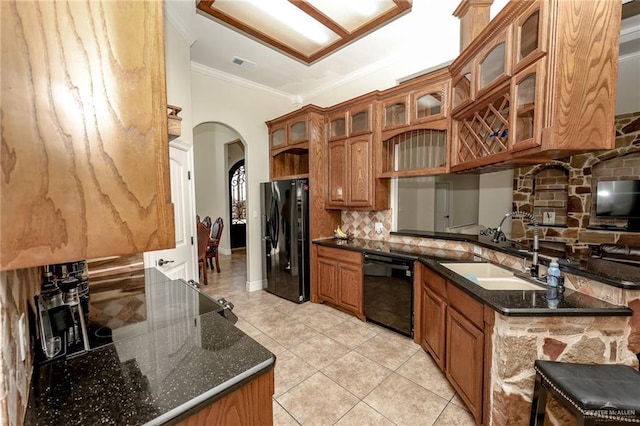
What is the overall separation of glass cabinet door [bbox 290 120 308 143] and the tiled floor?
241 cm

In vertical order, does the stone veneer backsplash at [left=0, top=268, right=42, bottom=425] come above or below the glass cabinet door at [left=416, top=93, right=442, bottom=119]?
below

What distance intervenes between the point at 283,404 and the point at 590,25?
3.03m

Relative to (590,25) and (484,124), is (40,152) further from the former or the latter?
(484,124)

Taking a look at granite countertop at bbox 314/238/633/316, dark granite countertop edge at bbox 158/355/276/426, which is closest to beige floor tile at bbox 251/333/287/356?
granite countertop at bbox 314/238/633/316

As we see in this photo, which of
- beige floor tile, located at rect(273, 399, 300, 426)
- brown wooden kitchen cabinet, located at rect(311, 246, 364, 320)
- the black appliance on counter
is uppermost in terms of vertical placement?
the black appliance on counter

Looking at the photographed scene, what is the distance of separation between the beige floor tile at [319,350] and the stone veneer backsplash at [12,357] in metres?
2.03

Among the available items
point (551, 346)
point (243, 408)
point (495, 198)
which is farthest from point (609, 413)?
point (495, 198)

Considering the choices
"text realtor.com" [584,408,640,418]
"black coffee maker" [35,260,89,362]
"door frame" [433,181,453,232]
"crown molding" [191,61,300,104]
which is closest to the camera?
"black coffee maker" [35,260,89,362]

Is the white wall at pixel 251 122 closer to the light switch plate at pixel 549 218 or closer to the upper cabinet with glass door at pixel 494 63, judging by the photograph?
the upper cabinet with glass door at pixel 494 63

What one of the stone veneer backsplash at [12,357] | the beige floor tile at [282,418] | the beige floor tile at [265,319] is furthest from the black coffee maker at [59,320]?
the beige floor tile at [265,319]

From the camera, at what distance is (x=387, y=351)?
2611mm

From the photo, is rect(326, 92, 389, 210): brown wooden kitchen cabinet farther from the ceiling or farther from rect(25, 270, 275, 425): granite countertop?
rect(25, 270, 275, 425): granite countertop

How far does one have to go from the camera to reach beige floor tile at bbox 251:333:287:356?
2641 millimetres

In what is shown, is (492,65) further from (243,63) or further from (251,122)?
(251,122)
